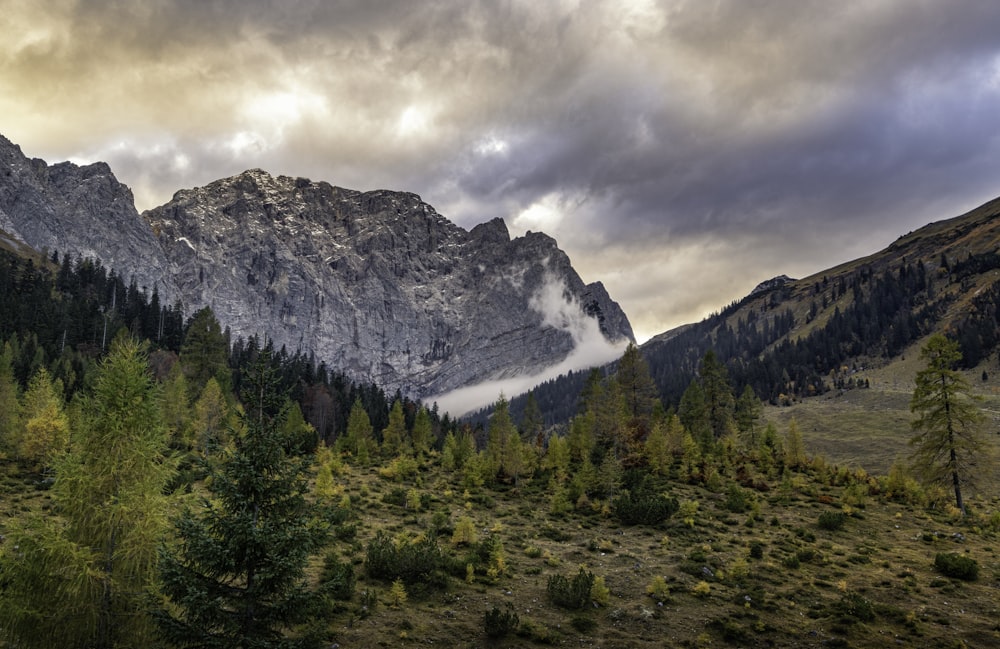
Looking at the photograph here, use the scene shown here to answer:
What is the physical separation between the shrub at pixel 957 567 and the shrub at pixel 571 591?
717 inches

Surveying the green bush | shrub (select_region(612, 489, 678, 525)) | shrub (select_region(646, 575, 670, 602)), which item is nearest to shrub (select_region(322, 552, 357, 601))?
the green bush

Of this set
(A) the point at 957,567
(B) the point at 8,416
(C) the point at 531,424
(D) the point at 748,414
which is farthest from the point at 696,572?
(C) the point at 531,424

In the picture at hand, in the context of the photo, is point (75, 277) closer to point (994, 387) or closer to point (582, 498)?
point (582, 498)

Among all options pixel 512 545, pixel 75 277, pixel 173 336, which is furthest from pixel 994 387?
pixel 75 277

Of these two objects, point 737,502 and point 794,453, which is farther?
point 794,453

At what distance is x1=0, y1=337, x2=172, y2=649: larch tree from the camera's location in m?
14.0

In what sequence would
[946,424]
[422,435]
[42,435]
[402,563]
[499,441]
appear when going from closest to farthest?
[402,563] → [946,424] → [42,435] → [499,441] → [422,435]

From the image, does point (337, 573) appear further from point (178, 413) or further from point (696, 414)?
point (696, 414)

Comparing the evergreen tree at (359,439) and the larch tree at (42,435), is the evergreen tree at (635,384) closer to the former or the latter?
the evergreen tree at (359,439)

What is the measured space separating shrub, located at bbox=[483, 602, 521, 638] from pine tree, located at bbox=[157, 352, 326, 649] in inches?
332

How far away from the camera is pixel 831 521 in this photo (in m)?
36.5

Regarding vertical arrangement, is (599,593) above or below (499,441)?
below

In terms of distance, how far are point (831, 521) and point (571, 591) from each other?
23.1 meters

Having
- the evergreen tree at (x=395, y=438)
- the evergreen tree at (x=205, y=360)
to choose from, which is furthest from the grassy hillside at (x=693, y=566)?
the evergreen tree at (x=205, y=360)
